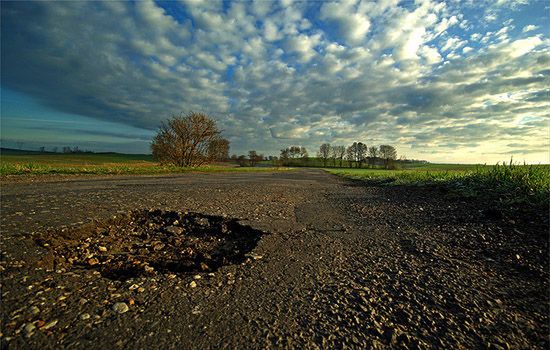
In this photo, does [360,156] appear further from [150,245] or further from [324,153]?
[150,245]

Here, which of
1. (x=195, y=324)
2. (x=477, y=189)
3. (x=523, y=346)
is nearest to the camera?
(x=523, y=346)

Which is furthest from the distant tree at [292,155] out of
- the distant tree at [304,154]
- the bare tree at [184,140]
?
the bare tree at [184,140]

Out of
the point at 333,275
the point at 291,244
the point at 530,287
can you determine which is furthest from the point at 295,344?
the point at 530,287

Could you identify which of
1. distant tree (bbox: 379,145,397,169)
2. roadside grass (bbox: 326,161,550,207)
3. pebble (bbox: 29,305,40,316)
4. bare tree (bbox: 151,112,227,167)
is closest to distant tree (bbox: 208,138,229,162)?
bare tree (bbox: 151,112,227,167)

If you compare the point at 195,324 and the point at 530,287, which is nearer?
the point at 195,324

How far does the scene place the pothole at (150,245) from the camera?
281cm

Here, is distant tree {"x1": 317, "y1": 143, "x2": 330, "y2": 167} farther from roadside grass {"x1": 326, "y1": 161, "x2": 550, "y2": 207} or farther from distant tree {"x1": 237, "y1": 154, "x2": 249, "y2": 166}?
roadside grass {"x1": 326, "y1": 161, "x2": 550, "y2": 207}

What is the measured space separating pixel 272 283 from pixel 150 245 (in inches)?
79.4

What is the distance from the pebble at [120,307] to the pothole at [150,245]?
0.55m

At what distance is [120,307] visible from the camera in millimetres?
2004

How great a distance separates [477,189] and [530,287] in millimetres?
5080

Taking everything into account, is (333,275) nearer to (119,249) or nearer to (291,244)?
(291,244)

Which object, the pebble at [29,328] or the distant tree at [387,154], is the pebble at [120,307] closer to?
the pebble at [29,328]

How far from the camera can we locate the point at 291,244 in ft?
12.0
